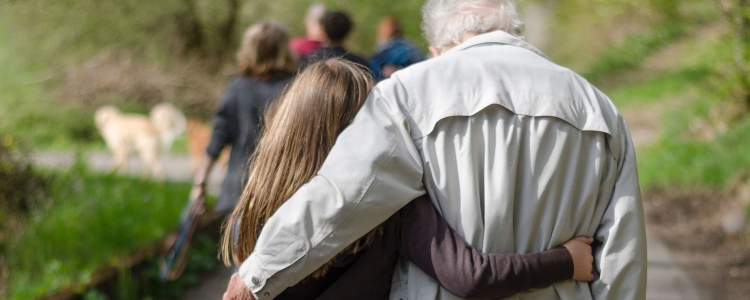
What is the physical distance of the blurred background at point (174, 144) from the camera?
5406mm

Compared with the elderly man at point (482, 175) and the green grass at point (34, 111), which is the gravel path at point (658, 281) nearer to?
the elderly man at point (482, 175)

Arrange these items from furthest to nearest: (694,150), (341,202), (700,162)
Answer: (694,150), (700,162), (341,202)

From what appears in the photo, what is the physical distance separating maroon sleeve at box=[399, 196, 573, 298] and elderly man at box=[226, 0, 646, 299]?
4 cm

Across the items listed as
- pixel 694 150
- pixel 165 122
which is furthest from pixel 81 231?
pixel 694 150

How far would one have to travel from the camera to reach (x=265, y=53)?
Answer: 4684 millimetres

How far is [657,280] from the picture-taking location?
6.09 metres

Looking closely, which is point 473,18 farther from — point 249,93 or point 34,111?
point 34,111

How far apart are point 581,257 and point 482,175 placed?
14.1 inches

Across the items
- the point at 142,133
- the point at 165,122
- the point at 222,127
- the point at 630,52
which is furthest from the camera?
the point at 630,52

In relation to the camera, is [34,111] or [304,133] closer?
[304,133]

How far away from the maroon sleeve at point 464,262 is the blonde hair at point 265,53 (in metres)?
2.59

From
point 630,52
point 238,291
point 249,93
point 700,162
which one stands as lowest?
point 630,52

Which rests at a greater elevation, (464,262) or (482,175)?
(482,175)

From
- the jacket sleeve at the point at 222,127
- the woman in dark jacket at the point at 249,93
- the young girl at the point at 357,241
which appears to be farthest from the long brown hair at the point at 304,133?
the jacket sleeve at the point at 222,127
